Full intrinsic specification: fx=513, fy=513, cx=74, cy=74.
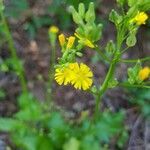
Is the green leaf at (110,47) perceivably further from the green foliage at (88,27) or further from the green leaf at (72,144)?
the green leaf at (72,144)

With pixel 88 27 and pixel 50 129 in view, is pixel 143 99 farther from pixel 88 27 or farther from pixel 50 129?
pixel 88 27

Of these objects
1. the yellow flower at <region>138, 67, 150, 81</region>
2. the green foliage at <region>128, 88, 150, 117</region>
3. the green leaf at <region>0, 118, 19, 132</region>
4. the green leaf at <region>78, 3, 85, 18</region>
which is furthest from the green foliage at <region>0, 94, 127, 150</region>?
the green leaf at <region>78, 3, 85, 18</region>

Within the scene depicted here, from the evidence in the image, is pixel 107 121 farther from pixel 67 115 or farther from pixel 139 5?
pixel 139 5

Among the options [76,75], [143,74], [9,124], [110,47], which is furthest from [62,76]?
[9,124]

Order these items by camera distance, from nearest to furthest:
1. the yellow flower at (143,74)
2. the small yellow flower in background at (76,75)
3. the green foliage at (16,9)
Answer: the small yellow flower in background at (76,75)
the yellow flower at (143,74)
the green foliage at (16,9)

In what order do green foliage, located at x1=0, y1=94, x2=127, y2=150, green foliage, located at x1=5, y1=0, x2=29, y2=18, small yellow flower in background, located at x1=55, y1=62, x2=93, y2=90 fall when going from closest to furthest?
small yellow flower in background, located at x1=55, y1=62, x2=93, y2=90 < green foliage, located at x1=0, y1=94, x2=127, y2=150 < green foliage, located at x1=5, y1=0, x2=29, y2=18

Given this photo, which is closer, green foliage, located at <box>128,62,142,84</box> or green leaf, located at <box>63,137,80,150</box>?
green foliage, located at <box>128,62,142,84</box>

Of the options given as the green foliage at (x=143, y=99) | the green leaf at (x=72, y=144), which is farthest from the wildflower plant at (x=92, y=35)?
the green foliage at (x=143, y=99)

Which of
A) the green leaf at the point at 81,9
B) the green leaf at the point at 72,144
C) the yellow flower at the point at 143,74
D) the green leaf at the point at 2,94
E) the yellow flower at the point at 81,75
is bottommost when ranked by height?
the green leaf at the point at 72,144

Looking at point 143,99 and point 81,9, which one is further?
point 143,99

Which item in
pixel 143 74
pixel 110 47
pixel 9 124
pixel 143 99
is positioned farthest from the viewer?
pixel 143 99

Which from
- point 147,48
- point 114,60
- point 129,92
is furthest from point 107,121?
point 114,60

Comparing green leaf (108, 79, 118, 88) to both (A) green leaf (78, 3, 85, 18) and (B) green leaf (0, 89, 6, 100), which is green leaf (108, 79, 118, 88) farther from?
(B) green leaf (0, 89, 6, 100)
